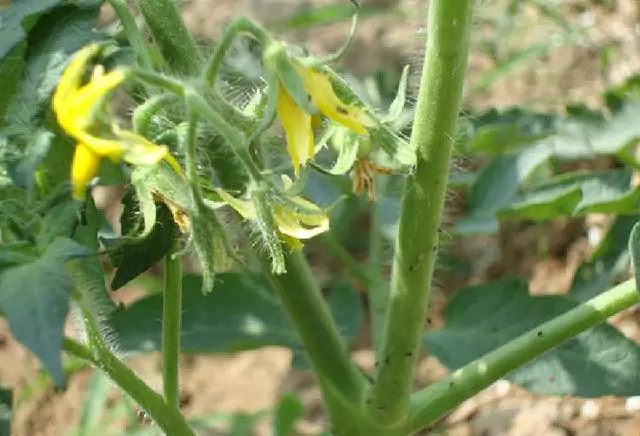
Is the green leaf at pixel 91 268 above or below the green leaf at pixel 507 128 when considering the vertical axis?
above

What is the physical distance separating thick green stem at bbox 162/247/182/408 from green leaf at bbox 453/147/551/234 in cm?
50

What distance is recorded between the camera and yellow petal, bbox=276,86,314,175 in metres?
0.84

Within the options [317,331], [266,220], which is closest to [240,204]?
[266,220]

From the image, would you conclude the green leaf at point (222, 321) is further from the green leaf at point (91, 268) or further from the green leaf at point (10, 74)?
the green leaf at point (10, 74)

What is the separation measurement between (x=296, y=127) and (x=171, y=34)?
0.24 m

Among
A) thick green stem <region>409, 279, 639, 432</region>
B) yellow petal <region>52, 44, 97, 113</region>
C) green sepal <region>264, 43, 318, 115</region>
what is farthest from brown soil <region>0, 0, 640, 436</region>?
yellow petal <region>52, 44, 97, 113</region>

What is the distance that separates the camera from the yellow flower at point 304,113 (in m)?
0.84

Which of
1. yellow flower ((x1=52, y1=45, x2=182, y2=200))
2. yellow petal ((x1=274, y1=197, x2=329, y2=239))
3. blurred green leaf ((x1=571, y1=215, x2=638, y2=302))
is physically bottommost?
blurred green leaf ((x1=571, y1=215, x2=638, y2=302))

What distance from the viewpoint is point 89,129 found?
748 millimetres

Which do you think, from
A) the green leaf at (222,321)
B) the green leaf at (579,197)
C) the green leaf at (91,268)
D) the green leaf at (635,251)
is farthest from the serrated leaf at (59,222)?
the green leaf at (579,197)

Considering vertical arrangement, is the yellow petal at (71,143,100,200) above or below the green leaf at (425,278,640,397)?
above

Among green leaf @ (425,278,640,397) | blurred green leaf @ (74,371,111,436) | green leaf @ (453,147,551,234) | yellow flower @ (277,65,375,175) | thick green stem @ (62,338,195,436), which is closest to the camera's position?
yellow flower @ (277,65,375,175)

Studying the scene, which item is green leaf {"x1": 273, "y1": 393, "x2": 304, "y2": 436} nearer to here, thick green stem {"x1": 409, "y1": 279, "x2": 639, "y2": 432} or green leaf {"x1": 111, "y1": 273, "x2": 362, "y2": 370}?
green leaf {"x1": 111, "y1": 273, "x2": 362, "y2": 370}

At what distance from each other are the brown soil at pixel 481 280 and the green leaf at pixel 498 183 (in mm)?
231
